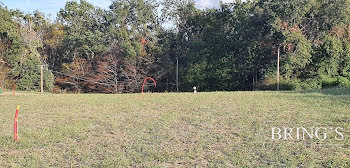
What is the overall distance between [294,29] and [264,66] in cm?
336

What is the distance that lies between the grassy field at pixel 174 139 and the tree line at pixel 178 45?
47.1 ft

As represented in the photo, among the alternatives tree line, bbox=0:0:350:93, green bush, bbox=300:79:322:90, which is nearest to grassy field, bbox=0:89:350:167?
green bush, bbox=300:79:322:90

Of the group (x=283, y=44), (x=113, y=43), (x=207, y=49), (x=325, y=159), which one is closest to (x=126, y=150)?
(x=325, y=159)

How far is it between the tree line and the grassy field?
→ 14.4 metres

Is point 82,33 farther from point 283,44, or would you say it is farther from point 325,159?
point 325,159

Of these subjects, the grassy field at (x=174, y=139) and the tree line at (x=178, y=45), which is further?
the tree line at (x=178, y=45)

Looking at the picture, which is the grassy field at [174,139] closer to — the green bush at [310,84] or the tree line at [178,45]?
the green bush at [310,84]

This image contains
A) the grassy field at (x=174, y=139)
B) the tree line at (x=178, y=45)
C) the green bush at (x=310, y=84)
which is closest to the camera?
the grassy field at (x=174, y=139)

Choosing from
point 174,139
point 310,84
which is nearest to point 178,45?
point 310,84

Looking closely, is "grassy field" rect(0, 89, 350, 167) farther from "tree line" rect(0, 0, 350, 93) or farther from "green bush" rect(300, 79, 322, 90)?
"tree line" rect(0, 0, 350, 93)

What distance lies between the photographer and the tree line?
69.2ft

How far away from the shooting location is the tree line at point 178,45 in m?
21.1

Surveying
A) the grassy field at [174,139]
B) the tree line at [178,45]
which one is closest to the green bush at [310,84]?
the tree line at [178,45]

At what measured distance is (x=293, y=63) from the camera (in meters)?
20.8
